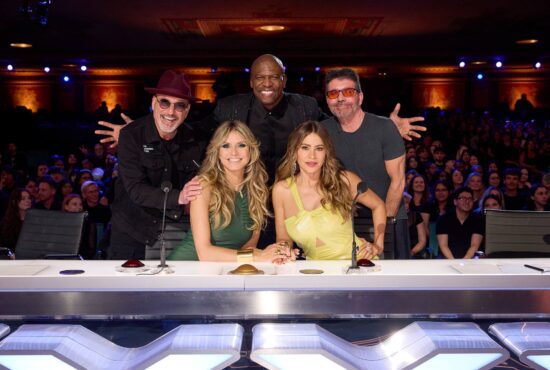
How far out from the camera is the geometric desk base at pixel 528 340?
1.92 m

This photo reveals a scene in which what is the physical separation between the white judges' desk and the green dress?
1.04m

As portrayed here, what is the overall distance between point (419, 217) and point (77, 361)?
4.75m

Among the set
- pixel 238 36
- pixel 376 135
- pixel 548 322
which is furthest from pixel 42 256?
pixel 238 36

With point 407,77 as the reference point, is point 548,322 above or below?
below

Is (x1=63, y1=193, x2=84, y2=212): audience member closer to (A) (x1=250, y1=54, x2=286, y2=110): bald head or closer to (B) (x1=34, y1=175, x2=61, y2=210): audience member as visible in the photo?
(B) (x1=34, y1=175, x2=61, y2=210): audience member

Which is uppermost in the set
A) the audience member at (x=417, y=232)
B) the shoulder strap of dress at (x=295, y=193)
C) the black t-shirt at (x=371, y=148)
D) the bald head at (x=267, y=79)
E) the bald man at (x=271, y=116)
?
the bald head at (x=267, y=79)

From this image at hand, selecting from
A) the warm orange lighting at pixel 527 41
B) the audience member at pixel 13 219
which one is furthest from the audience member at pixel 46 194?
the warm orange lighting at pixel 527 41

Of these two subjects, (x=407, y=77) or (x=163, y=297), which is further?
(x=407, y=77)

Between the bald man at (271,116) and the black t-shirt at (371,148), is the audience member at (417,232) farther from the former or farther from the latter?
the black t-shirt at (371,148)

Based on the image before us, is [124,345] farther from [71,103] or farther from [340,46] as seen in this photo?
[71,103]

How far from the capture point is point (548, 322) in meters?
2.14

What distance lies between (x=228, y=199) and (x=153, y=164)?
655 millimetres

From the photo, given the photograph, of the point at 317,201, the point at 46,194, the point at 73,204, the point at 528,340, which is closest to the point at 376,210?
the point at 317,201

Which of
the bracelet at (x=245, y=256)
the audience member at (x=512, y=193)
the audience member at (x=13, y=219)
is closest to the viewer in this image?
the bracelet at (x=245, y=256)
